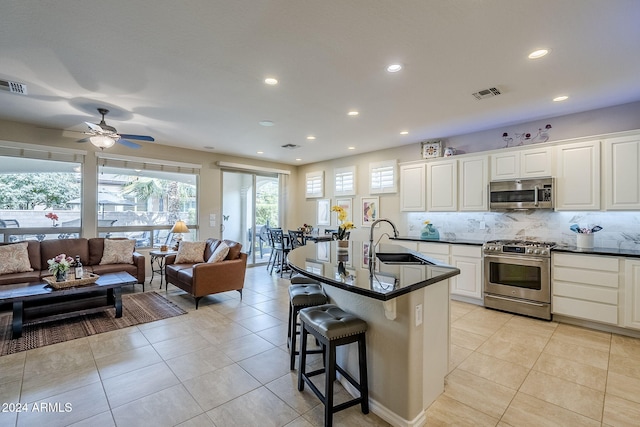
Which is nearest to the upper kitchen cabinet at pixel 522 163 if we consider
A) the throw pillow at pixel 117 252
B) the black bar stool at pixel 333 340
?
the black bar stool at pixel 333 340

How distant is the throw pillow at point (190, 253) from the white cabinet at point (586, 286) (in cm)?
532

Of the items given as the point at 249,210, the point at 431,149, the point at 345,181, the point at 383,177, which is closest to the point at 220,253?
the point at 249,210

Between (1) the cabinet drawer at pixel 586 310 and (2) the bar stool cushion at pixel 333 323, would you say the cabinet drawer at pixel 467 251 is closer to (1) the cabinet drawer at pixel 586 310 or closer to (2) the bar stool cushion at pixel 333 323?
(1) the cabinet drawer at pixel 586 310

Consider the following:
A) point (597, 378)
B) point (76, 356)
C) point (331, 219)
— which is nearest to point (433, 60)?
point (597, 378)

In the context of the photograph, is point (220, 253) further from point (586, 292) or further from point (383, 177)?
point (586, 292)

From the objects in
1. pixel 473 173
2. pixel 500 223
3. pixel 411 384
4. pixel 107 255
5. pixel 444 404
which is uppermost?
pixel 473 173

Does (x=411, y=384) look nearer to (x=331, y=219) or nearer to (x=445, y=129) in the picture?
(x=445, y=129)

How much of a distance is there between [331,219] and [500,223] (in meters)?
3.68

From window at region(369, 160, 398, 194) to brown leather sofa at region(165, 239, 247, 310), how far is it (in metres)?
3.10

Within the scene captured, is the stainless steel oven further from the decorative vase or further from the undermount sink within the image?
the undermount sink

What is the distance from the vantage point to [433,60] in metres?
2.59

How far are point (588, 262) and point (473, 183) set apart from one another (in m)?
1.75

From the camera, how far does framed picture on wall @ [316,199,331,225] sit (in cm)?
731

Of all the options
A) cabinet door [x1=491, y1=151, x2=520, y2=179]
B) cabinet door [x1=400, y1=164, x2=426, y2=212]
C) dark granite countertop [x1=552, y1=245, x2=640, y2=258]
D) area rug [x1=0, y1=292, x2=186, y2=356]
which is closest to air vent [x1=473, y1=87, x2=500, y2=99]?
cabinet door [x1=491, y1=151, x2=520, y2=179]
